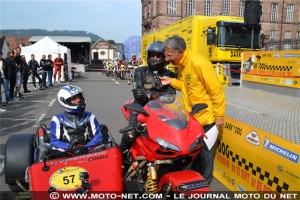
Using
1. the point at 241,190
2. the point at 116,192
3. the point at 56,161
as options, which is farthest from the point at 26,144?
the point at 241,190

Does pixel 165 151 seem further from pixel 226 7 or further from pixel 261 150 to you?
pixel 226 7

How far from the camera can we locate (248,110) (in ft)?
17.2

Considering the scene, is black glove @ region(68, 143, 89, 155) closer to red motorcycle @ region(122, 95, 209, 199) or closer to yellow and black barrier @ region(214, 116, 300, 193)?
red motorcycle @ region(122, 95, 209, 199)

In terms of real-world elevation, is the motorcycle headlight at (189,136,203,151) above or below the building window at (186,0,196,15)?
below

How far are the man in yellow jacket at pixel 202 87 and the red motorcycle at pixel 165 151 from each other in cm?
60

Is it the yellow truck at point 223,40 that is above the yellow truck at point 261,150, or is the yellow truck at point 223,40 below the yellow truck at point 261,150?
above

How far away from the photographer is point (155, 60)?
414 cm

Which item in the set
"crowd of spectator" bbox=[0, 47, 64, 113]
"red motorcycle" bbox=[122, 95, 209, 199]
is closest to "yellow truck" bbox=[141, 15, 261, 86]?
"crowd of spectator" bbox=[0, 47, 64, 113]

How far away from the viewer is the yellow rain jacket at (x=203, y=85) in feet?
12.0

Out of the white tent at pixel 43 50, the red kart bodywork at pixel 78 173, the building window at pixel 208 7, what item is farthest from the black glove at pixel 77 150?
the building window at pixel 208 7

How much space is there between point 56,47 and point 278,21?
47.5 meters

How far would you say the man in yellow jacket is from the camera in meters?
3.68

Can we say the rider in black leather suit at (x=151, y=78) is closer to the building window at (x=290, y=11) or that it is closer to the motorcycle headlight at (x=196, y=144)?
the motorcycle headlight at (x=196, y=144)

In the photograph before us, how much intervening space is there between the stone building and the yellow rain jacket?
164 feet
